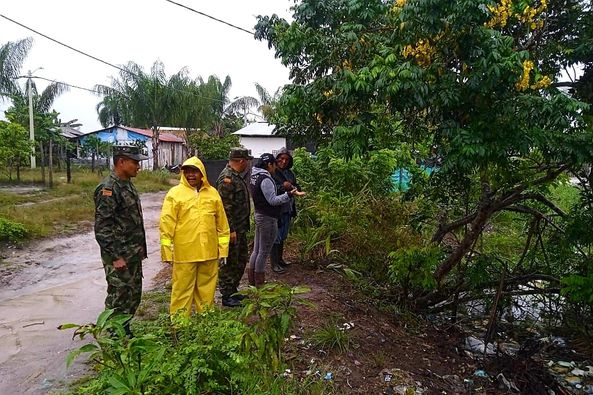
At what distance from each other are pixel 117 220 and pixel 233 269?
4.88 feet

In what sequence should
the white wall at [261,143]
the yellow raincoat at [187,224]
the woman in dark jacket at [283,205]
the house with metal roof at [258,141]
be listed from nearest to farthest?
1. the yellow raincoat at [187,224]
2. the woman in dark jacket at [283,205]
3. the house with metal roof at [258,141]
4. the white wall at [261,143]

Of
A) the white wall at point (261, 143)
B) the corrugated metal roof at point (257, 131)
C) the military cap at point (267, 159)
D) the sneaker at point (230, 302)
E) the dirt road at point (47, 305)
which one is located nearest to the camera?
the dirt road at point (47, 305)

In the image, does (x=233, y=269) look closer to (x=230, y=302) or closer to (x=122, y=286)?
(x=230, y=302)

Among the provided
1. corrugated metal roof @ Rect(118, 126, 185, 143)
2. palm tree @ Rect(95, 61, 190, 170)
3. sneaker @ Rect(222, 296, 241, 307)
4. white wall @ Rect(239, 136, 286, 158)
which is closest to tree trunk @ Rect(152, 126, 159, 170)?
palm tree @ Rect(95, 61, 190, 170)

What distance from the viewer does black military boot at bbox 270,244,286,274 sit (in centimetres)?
633

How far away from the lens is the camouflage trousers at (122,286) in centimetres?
369

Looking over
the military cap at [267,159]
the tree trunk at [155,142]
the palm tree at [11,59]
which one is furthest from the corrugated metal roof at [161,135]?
the military cap at [267,159]

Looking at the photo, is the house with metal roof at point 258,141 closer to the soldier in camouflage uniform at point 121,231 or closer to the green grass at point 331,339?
the green grass at point 331,339

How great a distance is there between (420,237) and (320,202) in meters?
1.50

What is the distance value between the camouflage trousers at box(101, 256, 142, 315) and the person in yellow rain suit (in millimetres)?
274

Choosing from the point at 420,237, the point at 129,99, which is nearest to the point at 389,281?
the point at 420,237

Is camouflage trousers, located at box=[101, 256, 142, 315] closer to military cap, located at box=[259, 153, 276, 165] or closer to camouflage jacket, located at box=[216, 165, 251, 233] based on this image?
camouflage jacket, located at box=[216, 165, 251, 233]

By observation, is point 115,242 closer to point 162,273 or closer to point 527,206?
point 162,273

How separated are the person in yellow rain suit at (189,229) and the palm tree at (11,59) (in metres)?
24.6
